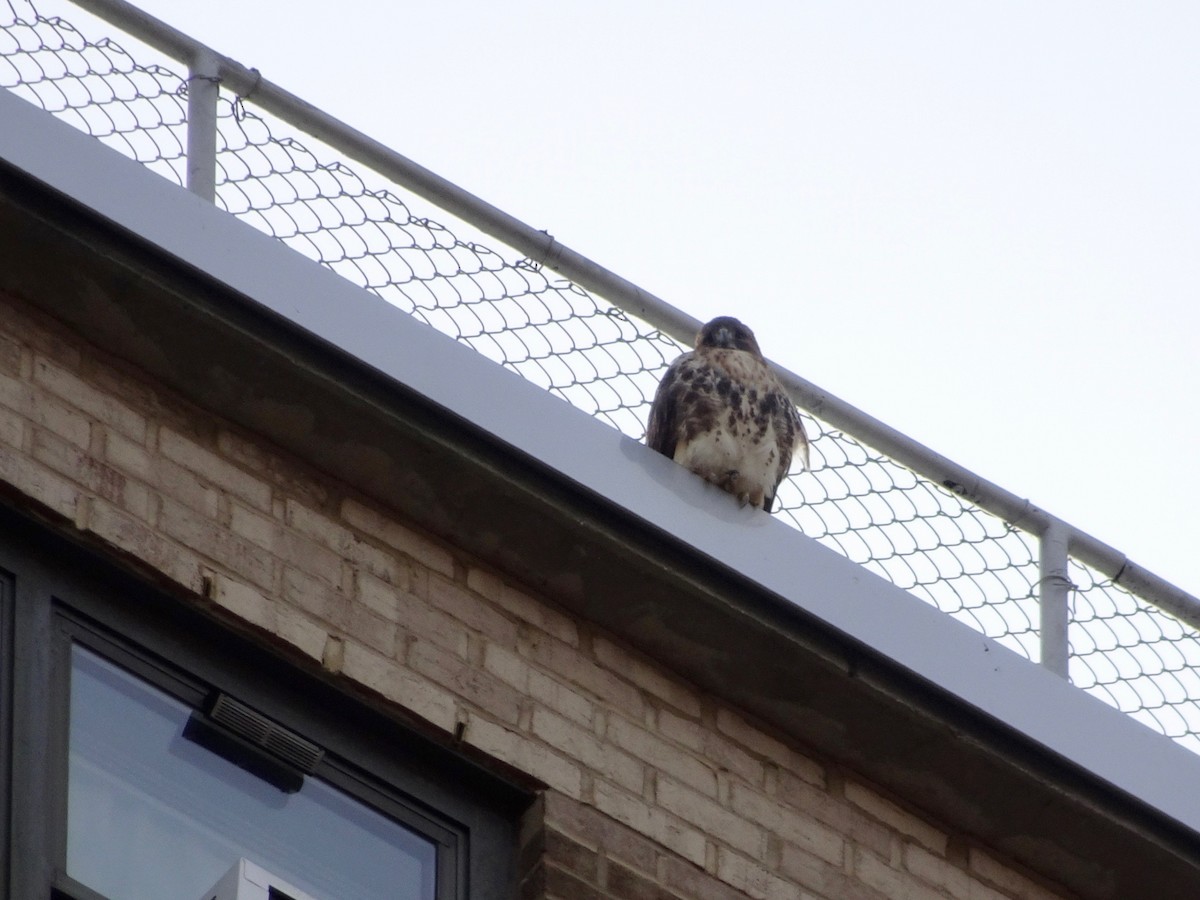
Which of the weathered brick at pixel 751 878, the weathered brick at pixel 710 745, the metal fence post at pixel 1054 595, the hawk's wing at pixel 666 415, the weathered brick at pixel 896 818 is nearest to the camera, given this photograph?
the weathered brick at pixel 751 878

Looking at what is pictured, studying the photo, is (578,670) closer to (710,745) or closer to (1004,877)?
(710,745)

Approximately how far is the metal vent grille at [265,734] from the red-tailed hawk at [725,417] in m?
1.44

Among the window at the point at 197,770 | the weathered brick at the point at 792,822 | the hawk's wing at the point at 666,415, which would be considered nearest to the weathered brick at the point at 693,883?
the weathered brick at the point at 792,822

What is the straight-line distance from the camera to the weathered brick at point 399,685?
5.77 m

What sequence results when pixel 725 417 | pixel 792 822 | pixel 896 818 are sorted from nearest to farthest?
pixel 792 822
pixel 896 818
pixel 725 417

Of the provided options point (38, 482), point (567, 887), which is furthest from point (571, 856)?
point (38, 482)

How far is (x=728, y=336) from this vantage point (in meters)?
7.22

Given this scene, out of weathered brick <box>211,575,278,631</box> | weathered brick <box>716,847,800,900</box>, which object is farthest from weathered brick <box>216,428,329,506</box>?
weathered brick <box>716,847,800,900</box>

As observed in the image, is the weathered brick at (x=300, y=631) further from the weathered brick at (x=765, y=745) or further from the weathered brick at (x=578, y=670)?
the weathered brick at (x=765, y=745)

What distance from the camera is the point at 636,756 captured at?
239 inches

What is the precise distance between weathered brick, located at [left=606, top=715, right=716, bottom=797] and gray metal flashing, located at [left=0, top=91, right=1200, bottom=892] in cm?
41

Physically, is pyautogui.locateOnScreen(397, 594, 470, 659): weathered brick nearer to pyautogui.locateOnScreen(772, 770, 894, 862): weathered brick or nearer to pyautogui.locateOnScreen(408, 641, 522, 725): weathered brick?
pyautogui.locateOnScreen(408, 641, 522, 725): weathered brick

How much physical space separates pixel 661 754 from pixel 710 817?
7.1 inches

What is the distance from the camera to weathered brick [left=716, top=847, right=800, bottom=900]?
5988 mm
